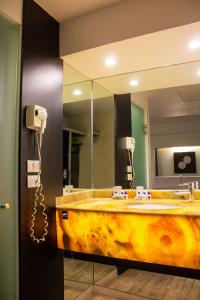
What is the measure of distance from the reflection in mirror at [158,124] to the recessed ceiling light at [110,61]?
0.26 meters

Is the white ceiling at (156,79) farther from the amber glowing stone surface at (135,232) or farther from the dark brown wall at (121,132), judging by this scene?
the amber glowing stone surface at (135,232)

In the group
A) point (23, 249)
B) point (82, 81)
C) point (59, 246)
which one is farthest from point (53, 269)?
point (82, 81)

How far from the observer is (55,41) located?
208 cm

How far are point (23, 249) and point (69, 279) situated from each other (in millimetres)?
912

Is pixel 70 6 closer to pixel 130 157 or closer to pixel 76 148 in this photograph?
pixel 76 148

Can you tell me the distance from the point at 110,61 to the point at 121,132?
0.73 m

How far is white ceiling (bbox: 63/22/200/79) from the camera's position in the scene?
1798mm

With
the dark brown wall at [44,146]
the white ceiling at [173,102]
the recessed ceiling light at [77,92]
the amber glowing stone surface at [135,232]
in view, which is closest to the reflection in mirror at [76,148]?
the recessed ceiling light at [77,92]

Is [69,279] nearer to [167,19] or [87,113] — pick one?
[87,113]

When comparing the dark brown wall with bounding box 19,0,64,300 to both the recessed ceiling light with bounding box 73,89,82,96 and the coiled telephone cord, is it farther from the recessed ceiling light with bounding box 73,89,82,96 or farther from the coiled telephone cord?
the recessed ceiling light with bounding box 73,89,82,96

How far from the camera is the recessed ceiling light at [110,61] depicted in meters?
2.13

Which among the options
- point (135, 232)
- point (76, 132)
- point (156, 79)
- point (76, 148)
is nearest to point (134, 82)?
point (156, 79)

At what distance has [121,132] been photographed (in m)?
2.63

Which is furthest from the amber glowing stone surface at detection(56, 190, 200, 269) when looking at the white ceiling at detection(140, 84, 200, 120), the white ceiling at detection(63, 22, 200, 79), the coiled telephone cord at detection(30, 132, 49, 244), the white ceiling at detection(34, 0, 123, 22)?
the white ceiling at detection(34, 0, 123, 22)
